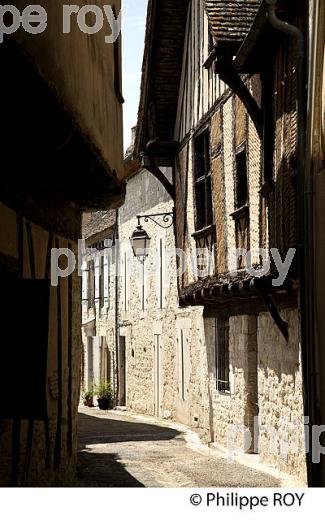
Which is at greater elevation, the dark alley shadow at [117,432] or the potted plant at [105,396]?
the potted plant at [105,396]

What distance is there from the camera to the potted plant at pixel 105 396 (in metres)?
22.5

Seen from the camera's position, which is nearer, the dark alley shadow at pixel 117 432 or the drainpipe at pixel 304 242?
the drainpipe at pixel 304 242

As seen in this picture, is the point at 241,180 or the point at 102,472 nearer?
the point at 102,472

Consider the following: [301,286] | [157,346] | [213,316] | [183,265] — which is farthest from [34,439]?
[157,346]

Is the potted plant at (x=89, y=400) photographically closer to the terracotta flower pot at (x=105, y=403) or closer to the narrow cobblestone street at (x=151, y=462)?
the terracotta flower pot at (x=105, y=403)

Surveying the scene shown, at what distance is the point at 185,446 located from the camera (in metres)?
13.6

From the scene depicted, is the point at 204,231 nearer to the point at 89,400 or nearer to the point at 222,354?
the point at 222,354

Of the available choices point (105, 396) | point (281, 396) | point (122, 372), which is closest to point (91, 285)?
point (122, 372)

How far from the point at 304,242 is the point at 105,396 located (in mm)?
14596

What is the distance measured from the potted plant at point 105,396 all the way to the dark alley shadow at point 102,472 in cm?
995

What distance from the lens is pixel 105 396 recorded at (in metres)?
22.6

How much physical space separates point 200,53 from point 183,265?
3.24 meters

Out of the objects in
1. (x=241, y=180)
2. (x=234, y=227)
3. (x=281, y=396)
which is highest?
(x=241, y=180)

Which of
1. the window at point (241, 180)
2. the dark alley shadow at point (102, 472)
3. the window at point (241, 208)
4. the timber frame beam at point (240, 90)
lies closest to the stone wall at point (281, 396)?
the window at point (241, 208)
